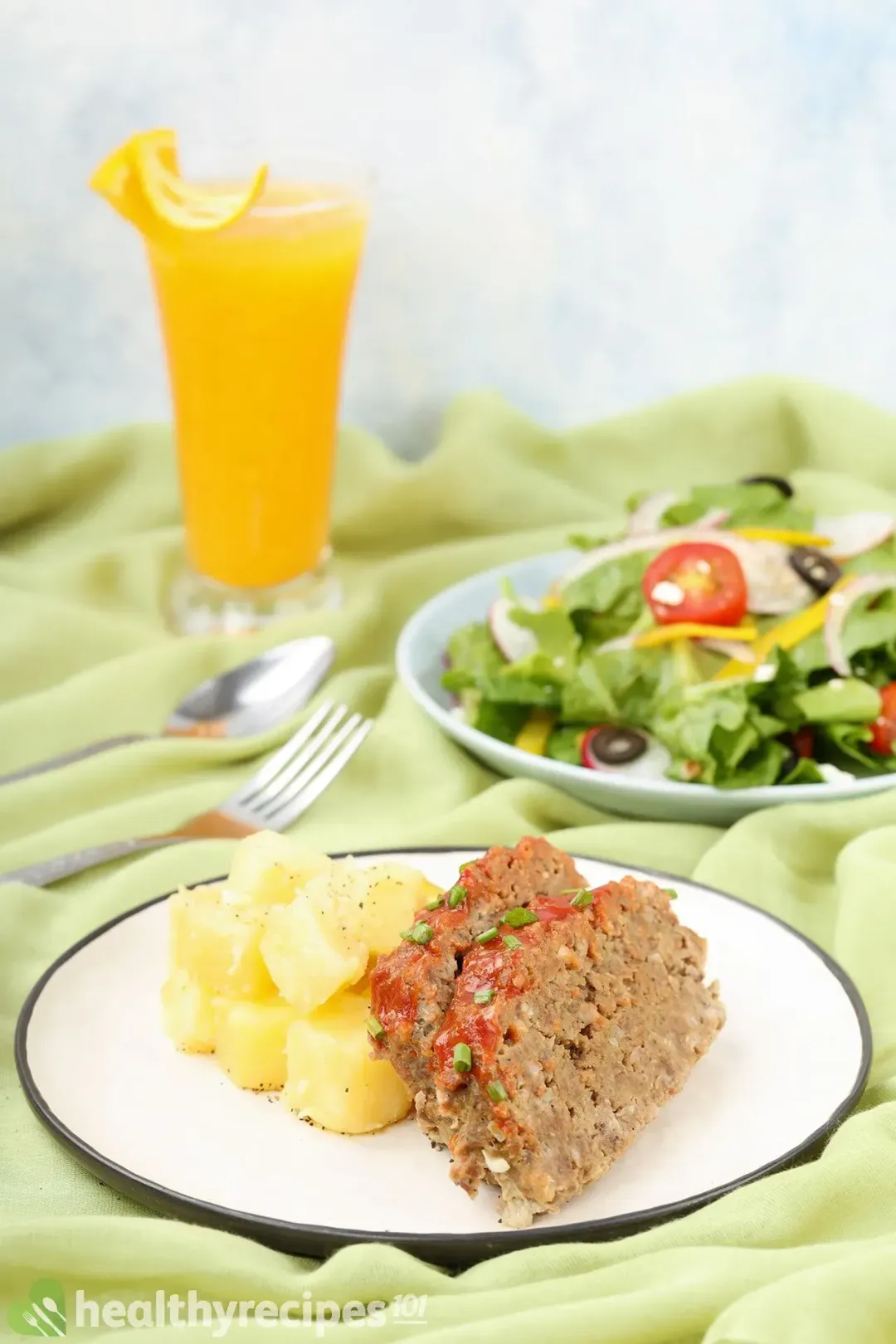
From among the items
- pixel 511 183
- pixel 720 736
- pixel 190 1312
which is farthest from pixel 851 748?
pixel 511 183

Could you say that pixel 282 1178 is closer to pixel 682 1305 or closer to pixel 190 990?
pixel 190 990

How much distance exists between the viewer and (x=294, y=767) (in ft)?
11.3

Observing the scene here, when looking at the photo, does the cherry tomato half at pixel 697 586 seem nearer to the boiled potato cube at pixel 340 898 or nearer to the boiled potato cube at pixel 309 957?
the boiled potato cube at pixel 340 898

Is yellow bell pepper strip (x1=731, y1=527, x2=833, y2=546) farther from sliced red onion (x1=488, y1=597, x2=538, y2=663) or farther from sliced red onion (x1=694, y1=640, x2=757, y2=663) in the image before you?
sliced red onion (x1=488, y1=597, x2=538, y2=663)

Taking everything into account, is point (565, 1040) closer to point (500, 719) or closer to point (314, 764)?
point (314, 764)

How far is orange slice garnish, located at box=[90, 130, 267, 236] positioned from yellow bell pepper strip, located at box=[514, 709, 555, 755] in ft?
4.44

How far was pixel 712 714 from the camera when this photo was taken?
10.8ft

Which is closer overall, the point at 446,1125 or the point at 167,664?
the point at 446,1125

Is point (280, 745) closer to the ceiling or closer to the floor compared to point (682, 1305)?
closer to the floor

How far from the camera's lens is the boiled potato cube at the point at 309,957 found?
2195 mm

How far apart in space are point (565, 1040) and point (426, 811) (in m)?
1.31

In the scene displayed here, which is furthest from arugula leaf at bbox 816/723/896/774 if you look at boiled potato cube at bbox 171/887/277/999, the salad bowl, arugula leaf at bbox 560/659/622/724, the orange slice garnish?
the orange slice garnish

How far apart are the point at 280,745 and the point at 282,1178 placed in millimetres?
1678

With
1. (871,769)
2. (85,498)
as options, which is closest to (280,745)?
(871,769)
